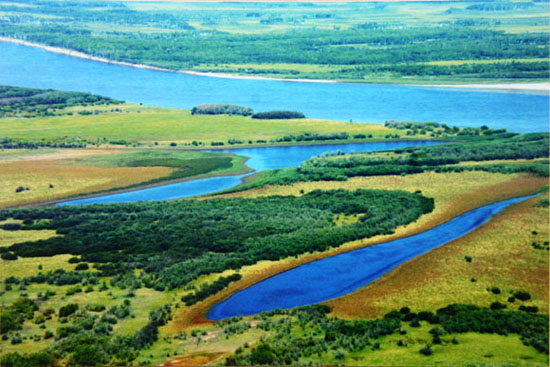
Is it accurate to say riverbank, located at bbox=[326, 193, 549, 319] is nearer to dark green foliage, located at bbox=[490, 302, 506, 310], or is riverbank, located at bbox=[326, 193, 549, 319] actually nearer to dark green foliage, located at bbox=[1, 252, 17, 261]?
dark green foliage, located at bbox=[490, 302, 506, 310]

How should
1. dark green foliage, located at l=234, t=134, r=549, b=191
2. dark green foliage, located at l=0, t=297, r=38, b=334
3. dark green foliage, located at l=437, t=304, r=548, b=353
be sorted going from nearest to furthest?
dark green foliage, located at l=437, t=304, r=548, b=353, dark green foliage, located at l=0, t=297, r=38, b=334, dark green foliage, located at l=234, t=134, r=549, b=191

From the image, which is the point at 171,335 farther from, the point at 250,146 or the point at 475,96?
the point at 475,96

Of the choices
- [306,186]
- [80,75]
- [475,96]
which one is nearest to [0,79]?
[80,75]

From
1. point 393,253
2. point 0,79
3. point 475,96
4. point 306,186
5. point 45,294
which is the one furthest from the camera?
point 0,79

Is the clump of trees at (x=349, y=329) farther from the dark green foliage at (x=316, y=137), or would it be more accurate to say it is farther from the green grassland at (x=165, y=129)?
the green grassland at (x=165, y=129)

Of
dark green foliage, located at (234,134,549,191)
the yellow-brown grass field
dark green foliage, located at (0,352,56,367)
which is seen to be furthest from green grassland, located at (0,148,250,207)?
dark green foliage, located at (0,352,56,367)

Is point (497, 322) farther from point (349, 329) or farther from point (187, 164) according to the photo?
point (187, 164)
